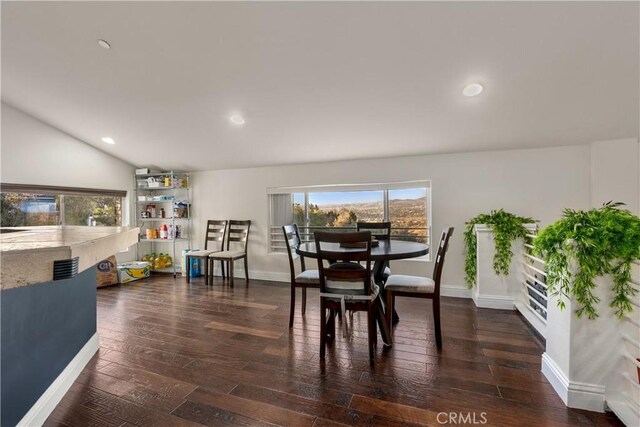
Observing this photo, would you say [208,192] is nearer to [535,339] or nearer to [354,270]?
[354,270]

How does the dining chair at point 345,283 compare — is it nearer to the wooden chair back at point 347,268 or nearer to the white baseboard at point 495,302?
the wooden chair back at point 347,268

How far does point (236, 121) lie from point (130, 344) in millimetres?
2407

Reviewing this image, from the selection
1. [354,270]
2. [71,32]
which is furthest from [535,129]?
[71,32]

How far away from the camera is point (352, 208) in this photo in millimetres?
4164

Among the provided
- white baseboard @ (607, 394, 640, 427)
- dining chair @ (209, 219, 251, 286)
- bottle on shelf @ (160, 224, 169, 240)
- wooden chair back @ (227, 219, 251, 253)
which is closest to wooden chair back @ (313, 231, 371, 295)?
white baseboard @ (607, 394, 640, 427)

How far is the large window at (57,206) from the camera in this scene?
11.5 ft

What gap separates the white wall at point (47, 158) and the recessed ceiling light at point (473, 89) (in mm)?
5161

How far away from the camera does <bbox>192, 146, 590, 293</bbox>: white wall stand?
126 inches

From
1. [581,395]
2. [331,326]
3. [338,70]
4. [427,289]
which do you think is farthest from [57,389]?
[581,395]

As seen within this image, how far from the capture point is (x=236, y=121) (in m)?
3.21

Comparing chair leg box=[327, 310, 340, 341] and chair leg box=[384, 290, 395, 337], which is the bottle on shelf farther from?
chair leg box=[384, 290, 395, 337]

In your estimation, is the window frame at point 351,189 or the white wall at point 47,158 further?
the window frame at point 351,189

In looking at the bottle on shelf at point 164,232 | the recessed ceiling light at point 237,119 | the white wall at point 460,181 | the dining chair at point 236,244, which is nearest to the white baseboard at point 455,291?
the white wall at point 460,181

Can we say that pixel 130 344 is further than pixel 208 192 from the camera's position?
No
